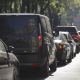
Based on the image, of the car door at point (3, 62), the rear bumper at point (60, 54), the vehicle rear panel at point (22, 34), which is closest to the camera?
the car door at point (3, 62)

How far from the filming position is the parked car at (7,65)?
795 centimetres

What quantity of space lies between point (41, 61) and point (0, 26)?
1.58 meters

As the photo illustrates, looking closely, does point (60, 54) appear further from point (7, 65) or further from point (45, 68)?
point (7, 65)

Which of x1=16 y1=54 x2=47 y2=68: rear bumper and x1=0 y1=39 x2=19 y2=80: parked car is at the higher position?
x1=0 y1=39 x2=19 y2=80: parked car

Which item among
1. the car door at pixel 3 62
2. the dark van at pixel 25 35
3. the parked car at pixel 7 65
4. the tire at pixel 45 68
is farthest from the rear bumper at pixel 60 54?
the car door at pixel 3 62

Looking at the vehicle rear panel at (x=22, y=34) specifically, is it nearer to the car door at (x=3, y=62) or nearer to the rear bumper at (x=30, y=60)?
the rear bumper at (x=30, y=60)

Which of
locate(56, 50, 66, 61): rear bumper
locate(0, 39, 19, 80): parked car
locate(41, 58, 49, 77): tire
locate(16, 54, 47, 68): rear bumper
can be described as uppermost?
locate(0, 39, 19, 80): parked car

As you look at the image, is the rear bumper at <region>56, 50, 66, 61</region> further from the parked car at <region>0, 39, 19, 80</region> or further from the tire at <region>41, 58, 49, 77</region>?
the parked car at <region>0, 39, 19, 80</region>

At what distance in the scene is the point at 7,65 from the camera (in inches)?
326

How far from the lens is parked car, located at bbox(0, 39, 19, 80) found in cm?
795

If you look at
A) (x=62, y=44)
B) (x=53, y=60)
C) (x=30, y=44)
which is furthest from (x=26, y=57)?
(x=62, y=44)

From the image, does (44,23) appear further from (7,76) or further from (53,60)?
(7,76)

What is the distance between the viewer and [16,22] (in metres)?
10.8

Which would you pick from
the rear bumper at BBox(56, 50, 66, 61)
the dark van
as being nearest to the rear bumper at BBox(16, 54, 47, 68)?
the dark van
